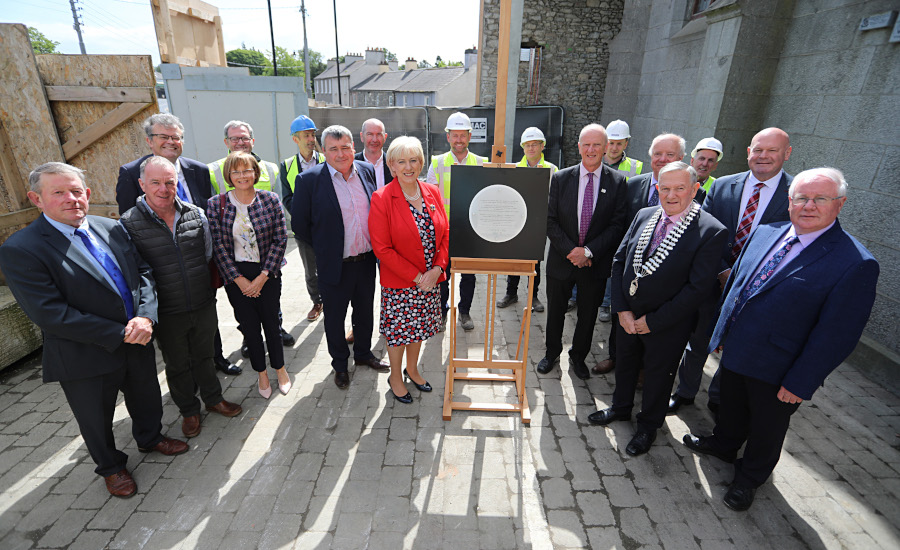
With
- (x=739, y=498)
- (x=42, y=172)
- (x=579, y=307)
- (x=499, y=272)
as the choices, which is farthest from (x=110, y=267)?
(x=739, y=498)

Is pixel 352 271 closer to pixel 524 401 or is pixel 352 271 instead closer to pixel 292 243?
pixel 524 401

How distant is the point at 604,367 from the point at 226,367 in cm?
352

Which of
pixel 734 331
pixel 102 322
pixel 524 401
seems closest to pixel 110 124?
pixel 102 322

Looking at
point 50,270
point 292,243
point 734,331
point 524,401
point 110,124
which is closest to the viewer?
point 50,270

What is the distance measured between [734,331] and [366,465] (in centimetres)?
253

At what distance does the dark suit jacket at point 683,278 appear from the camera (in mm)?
2641

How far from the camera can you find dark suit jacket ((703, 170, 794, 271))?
9.72 ft

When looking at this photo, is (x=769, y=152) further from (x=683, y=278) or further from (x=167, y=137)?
(x=167, y=137)

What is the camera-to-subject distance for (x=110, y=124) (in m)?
4.29

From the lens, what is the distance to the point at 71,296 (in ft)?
7.60

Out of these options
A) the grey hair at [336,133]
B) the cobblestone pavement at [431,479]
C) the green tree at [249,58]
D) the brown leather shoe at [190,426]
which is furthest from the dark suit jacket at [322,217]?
the green tree at [249,58]

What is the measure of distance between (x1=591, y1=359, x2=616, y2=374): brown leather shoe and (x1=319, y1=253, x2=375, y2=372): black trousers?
215cm

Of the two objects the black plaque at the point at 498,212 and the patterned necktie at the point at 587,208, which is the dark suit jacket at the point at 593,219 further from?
the black plaque at the point at 498,212

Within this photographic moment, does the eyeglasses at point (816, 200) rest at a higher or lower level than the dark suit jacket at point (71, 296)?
higher
